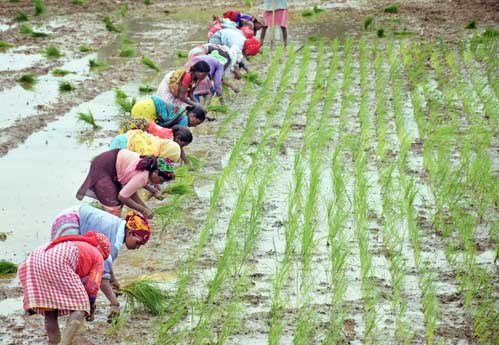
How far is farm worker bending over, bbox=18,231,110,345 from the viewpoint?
167 inches

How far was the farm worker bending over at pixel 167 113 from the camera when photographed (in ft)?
24.2

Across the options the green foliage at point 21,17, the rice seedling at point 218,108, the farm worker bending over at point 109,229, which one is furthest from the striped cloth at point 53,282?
the green foliage at point 21,17

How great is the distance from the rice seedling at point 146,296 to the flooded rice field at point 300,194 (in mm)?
48

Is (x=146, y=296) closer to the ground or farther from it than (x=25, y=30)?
farther from it

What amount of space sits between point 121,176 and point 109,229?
1033mm

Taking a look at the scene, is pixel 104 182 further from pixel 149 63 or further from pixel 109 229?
pixel 149 63

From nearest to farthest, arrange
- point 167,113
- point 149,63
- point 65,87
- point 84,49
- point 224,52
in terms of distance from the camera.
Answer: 1. point 167,113
2. point 224,52
3. point 65,87
4. point 149,63
5. point 84,49

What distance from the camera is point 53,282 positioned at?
4.24 meters

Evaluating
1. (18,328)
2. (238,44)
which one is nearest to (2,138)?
(238,44)

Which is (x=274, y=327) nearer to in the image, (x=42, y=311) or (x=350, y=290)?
(x=350, y=290)

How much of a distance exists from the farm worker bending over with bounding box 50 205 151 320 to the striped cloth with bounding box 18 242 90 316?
1.15 ft

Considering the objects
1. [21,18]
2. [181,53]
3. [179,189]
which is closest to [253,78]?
[181,53]

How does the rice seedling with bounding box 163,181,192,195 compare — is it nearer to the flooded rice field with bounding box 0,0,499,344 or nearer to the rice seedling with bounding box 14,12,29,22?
the flooded rice field with bounding box 0,0,499,344

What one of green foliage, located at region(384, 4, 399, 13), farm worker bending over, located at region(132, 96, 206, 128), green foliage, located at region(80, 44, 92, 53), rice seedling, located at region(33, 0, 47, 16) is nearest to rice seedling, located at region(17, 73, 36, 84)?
green foliage, located at region(80, 44, 92, 53)
